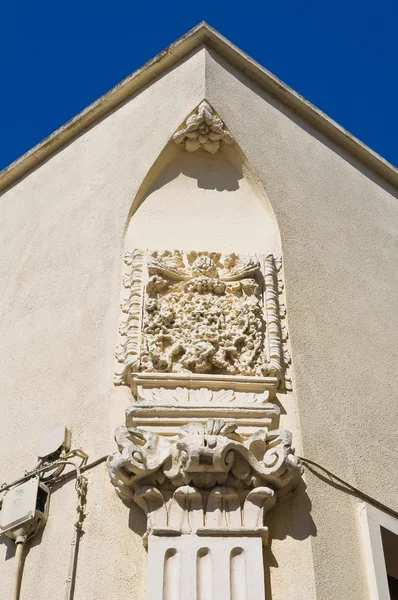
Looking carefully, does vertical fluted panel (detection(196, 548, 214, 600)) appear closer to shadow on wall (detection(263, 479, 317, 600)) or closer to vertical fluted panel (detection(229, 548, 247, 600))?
vertical fluted panel (detection(229, 548, 247, 600))

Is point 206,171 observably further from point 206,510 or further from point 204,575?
point 204,575

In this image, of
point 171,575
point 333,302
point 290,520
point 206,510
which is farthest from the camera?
point 333,302

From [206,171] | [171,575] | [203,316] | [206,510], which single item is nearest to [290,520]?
[206,510]

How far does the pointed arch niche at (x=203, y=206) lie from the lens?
619 centimetres

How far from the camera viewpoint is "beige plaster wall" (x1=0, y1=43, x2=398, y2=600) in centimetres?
458

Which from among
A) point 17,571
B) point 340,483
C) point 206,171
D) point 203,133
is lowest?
point 17,571

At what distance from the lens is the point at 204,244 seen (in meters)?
→ 6.16

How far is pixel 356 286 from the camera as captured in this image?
21.2 ft

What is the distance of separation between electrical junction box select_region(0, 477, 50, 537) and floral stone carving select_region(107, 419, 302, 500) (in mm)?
487

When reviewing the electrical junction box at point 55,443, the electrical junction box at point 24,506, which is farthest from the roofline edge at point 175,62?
the electrical junction box at point 24,506

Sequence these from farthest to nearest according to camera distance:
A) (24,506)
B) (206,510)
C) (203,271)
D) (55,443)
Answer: (203,271), (55,443), (24,506), (206,510)

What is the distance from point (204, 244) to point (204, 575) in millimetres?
2508

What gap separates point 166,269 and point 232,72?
2.52 meters

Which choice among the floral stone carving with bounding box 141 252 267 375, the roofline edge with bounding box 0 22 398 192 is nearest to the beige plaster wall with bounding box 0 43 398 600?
the roofline edge with bounding box 0 22 398 192
